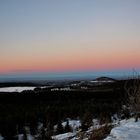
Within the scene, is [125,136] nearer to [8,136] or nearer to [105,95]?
[8,136]

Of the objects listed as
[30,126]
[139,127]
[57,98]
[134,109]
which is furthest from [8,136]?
[57,98]

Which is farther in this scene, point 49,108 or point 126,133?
point 49,108

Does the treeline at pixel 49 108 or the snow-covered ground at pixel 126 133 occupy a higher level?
the snow-covered ground at pixel 126 133

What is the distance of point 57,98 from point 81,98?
467 centimetres

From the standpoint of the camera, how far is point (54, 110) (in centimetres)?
4341

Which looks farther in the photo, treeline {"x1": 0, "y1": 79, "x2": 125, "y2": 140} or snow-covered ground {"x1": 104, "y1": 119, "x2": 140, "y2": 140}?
treeline {"x1": 0, "y1": 79, "x2": 125, "y2": 140}

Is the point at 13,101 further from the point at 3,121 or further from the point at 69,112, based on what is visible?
the point at 3,121

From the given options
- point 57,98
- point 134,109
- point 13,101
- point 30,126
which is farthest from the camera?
point 57,98

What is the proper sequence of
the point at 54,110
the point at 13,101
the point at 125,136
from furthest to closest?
the point at 13,101 < the point at 54,110 < the point at 125,136

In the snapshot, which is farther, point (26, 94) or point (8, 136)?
point (26, 94)

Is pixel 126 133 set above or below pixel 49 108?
above

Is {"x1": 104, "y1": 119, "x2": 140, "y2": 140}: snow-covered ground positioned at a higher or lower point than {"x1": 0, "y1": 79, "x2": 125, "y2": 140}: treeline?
higher

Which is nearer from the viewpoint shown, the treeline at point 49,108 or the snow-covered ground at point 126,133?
the snow-covered ground at point 126,133

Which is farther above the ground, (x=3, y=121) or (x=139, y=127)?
(x=139, y=127)
